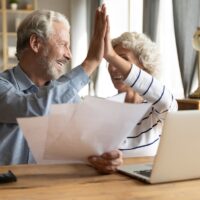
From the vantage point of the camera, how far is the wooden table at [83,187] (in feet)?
3.30

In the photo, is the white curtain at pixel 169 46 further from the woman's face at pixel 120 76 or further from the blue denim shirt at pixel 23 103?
the blue denim shirt at pixel 23 103

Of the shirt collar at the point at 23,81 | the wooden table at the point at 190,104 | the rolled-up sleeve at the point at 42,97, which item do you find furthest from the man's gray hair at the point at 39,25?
the wooden table at the point at 190,104

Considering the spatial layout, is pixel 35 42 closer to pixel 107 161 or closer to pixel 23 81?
pixel 23 81

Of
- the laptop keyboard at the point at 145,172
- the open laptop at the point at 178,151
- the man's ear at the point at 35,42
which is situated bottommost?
the laptop keyboard at the point at 145,172

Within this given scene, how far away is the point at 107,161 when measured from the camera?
1.25m

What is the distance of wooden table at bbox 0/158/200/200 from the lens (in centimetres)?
100

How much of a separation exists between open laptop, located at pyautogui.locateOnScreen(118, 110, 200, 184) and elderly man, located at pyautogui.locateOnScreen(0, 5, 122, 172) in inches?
7.2

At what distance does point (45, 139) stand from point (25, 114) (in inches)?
14.3

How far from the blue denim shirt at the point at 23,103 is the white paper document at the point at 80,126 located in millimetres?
296

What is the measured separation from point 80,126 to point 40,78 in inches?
30.3

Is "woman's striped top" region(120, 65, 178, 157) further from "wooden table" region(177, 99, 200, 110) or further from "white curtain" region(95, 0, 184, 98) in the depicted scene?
"white curtain" region(95, 0, 184, 98)

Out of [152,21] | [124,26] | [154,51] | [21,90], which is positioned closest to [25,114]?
[21,90]

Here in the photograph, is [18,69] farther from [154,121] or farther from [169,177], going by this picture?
[169,177]

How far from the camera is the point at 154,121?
197 cm
